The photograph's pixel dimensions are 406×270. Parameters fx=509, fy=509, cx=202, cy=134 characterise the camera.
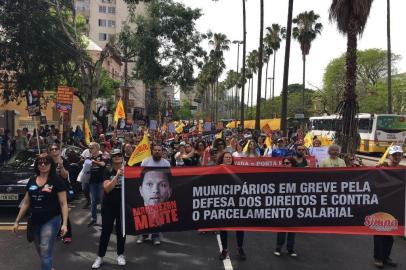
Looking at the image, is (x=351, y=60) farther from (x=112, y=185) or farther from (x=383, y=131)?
(x=383, y=131)

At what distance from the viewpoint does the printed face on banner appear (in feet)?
22.7

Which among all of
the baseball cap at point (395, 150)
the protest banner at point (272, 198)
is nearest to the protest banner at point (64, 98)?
the protest banner at point (272, 198)

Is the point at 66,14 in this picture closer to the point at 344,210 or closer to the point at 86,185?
the point at 86,185

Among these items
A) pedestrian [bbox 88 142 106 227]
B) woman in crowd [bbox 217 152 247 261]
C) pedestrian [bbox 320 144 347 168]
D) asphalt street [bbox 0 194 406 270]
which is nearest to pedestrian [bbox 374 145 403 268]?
asphalt street [bbox 0 194 406 270]

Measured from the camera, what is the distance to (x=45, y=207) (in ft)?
18.0

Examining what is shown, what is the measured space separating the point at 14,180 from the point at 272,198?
5836 millimetres

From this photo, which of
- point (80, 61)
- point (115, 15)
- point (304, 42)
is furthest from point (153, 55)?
point (115, 15)

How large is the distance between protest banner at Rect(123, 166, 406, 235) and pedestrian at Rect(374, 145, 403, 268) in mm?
186

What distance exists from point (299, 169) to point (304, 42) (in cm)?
4684

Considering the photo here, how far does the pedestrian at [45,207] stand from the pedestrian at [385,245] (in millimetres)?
4246

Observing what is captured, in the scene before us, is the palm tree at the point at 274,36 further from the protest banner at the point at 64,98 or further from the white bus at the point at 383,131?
the protest banner at the point at 64,98

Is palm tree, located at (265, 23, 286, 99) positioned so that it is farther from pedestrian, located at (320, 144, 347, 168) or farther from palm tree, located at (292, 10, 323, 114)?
pedestrian, located at (320, 144, 347, 168)

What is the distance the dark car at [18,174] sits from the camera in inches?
396

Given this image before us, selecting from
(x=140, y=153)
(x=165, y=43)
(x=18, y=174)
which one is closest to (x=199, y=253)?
(x=140, y=153)
